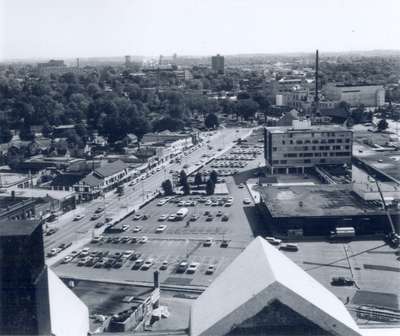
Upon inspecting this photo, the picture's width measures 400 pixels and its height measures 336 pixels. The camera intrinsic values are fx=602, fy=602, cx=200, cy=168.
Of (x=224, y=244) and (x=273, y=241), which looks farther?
(x=224, y=244)

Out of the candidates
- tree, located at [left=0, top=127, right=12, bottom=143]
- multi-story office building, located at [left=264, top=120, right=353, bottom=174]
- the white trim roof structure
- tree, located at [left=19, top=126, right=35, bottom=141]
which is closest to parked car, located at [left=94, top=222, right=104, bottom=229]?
multi-story office building, located at [left=264, top=120, right=353, bottom=174]

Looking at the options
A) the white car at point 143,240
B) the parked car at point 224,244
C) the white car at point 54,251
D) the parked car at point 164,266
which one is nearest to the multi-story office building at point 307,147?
the parked car at point 224,244

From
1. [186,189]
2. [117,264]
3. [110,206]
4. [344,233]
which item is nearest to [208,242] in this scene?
[117,264]

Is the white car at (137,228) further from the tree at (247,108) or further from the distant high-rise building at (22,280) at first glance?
the tree at (247,108)

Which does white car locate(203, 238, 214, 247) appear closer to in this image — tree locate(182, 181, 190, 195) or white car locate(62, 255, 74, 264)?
white car locate(62, 255, 74, 264)

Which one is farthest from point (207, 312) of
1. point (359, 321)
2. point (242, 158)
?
point (242, 158)

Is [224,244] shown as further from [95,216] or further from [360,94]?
[360,94]

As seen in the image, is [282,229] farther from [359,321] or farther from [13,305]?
[13,305]
